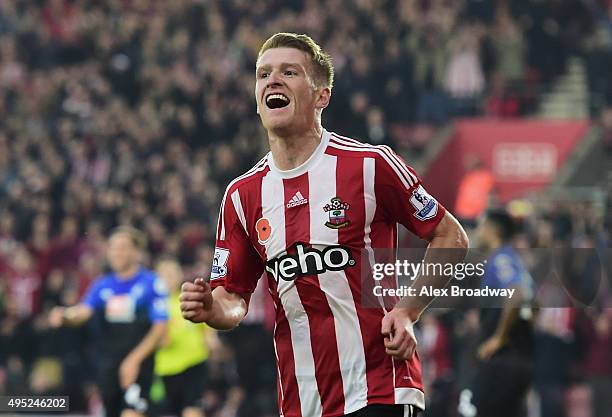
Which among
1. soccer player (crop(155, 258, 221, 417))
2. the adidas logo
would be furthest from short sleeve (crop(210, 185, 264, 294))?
soccer player (crop(155, 258, 221, 417))

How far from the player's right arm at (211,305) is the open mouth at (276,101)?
0.71m

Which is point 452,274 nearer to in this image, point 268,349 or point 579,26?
point 268,349

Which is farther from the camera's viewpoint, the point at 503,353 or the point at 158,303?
the point at 158,303

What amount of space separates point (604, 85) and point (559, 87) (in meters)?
1.22

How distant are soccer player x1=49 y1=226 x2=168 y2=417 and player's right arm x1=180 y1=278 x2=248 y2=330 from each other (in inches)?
199

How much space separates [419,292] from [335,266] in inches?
12.6

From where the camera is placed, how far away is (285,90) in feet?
15.6

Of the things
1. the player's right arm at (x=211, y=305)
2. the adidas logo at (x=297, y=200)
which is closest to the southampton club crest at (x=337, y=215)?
the adidas logo at (x=297, y=200)

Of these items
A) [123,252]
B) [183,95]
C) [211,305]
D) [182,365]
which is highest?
[183,95]

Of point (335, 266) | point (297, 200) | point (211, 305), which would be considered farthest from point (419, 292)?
point (211, 305)

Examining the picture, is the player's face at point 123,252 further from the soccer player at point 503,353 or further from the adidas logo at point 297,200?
the adidas logo at point 297,200

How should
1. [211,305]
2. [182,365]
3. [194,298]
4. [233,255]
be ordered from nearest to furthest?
1. [194,298]
2. [211,305]
3. [233,255]
4. [182,365]

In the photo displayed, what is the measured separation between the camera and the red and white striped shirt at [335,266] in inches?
184

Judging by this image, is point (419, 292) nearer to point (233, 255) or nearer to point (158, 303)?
point (233, 255)
